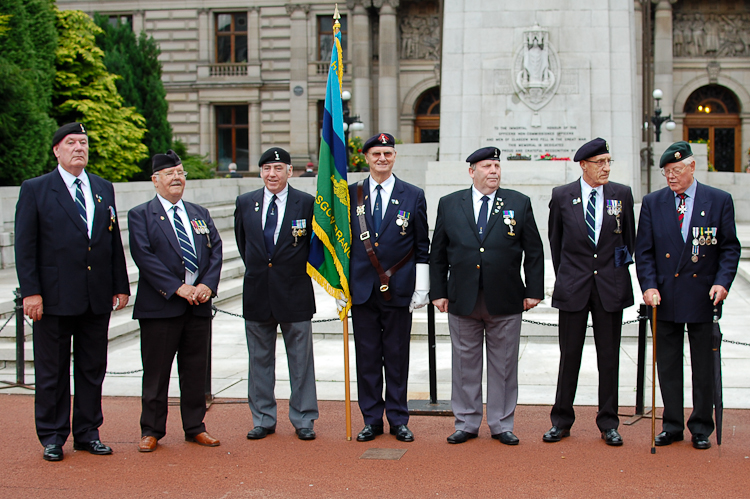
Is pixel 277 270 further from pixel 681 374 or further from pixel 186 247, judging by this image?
pixel 681 374

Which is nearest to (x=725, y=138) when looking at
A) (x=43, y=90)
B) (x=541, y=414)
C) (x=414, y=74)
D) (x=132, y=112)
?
(x=414, y=74)

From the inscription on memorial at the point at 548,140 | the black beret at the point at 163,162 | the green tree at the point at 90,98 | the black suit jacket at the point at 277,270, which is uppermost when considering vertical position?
the green tree at the point at 90,98

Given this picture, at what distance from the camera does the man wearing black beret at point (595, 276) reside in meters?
6.44

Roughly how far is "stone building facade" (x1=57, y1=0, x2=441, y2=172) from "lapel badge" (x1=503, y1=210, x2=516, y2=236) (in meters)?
36.1

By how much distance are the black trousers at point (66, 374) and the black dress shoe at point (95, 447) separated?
38 mm

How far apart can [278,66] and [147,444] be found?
41.0 m

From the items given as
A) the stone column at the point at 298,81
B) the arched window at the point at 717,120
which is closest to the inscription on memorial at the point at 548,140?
the arched window at the point at 717,120

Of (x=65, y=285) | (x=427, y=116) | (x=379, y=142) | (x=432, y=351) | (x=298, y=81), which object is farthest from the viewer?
(x=298, y=81)

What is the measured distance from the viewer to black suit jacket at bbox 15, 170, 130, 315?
20.3 ft

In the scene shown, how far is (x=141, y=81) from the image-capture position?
29844 mm

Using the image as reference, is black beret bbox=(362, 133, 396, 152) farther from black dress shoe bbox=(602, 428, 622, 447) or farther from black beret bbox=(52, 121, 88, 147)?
black dress shoe bbox=(602, 428, 622, 447)

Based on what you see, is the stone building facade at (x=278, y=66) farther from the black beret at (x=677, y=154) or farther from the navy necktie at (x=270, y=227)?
the black beret at (x=677, y=154)

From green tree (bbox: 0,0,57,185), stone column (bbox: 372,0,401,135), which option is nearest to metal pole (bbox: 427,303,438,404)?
green tree (bbox: 0,0,57,185)

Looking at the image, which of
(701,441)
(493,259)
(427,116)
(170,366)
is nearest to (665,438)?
(701,441)
